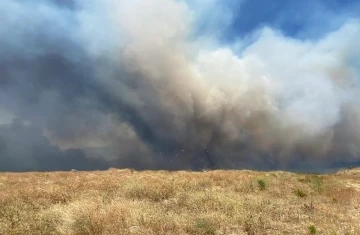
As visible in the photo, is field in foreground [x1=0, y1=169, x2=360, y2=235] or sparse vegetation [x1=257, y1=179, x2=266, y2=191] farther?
sparse vegetation [x1=257, y1=179, x2=266, y2=191]

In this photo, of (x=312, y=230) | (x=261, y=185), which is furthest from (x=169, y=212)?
(x=261, y=185)

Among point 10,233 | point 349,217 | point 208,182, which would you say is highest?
point 208,182

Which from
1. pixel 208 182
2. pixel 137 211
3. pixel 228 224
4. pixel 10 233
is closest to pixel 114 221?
pixel 137 211

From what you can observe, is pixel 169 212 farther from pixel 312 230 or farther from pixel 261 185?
pixel 261 185

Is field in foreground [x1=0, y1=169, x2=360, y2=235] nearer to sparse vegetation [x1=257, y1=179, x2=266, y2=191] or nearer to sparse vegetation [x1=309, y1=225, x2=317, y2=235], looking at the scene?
sparse vegetation [x1=309, y1=225, x2=317, y2=235]

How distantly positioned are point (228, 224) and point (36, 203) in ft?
27.2

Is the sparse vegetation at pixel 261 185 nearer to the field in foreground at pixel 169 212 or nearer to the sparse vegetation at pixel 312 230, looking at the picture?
the field in foreground at pixel 169 212

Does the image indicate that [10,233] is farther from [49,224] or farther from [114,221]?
[114,221]

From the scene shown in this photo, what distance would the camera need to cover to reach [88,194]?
1720cm

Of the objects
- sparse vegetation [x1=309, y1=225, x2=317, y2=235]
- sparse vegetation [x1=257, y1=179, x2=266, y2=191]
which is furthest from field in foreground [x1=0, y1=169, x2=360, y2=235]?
sparse vegetation [x1=257, y1=179, x2=266, y2=191]

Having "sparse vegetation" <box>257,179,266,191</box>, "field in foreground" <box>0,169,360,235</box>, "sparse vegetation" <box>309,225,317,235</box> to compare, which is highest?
"sparse vegetation" <box>257,179,266,191</box>

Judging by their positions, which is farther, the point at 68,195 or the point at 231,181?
the point at 231,181

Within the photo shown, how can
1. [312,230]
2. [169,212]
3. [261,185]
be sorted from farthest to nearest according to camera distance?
[261,185]
[169,212]
[312,230]

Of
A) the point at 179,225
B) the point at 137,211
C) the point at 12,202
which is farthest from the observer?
the point at 12,202
